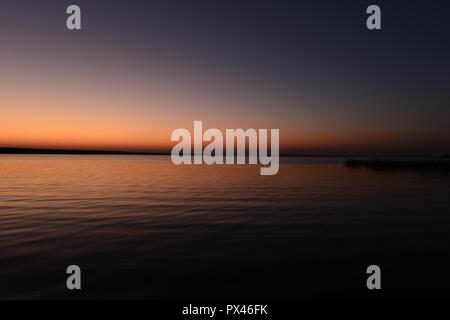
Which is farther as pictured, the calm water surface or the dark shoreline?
the dark shoreline

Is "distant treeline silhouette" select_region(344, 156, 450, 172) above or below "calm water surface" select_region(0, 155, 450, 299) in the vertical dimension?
above

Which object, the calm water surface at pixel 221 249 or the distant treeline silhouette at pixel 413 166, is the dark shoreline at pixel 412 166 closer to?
the distant treeline silhouette at pixel 413 166

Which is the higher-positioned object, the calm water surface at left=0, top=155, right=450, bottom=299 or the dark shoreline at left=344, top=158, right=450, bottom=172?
the dark shoreline at left=344, top=158, right=450, bottom=172

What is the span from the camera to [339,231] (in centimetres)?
1446

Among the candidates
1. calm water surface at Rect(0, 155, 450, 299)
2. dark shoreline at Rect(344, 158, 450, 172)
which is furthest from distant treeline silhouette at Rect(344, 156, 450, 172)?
calm water surface at Rect(0, 155, 450, 299)

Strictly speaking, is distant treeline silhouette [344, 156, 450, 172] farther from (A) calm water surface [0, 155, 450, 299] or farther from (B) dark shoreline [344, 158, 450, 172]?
(A) calm water surface [0, 155, 450, 299]

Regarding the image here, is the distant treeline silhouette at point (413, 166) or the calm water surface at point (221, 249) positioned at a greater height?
the distant treeline silhouette at point (413, 166)

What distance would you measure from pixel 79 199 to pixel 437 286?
22763 millimetres

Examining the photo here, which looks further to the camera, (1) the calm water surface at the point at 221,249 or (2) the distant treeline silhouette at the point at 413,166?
(2) the distant treeline silhouette at the point at 413,166

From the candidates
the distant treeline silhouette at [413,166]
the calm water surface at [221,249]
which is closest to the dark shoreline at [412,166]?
the distant treeline silhouette at [413,166]

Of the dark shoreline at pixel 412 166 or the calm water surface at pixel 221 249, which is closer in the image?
the calm water surface at pixel 221 249
